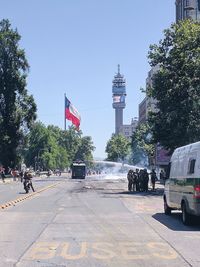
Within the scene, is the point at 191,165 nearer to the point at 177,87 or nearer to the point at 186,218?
the point at 186,218

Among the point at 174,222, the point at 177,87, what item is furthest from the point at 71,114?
the point at 174,222

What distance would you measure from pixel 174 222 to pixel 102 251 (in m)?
7.26

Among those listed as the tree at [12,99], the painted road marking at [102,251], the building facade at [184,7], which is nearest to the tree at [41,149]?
the building facade at [184,7]

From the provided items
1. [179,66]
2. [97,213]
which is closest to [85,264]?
[97,213]

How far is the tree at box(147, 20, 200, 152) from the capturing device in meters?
44.9

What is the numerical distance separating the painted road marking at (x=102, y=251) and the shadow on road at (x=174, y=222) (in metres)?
3.81

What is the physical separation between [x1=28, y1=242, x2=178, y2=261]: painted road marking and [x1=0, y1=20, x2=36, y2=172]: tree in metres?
69.9

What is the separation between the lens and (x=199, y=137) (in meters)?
44.3

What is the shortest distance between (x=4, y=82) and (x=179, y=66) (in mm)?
41736

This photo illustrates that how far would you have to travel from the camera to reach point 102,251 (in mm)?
12086

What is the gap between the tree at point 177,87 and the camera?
4488 cm

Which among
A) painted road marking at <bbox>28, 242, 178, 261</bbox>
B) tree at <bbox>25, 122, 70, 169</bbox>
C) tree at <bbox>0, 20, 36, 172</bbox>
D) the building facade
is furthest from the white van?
tree at <bbox>25, 122, 70, 169</bbox>

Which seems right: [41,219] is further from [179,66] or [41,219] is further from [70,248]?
[179,66]

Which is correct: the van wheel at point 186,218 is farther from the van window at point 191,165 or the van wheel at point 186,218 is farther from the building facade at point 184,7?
the building facade at point 184,7
